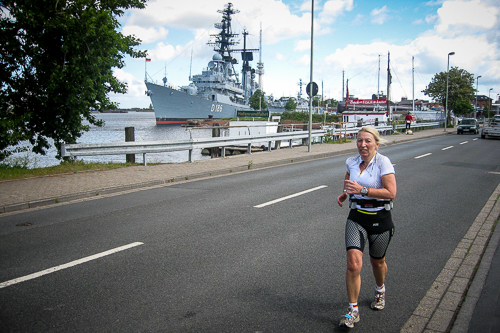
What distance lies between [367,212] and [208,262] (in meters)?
2.22

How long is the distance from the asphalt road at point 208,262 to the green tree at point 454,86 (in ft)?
156

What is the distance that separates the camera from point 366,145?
346 cm

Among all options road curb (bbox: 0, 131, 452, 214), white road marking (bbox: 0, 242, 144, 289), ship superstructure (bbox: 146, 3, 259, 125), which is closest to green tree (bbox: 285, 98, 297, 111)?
ship superstructure (bbox: 146, 3, 259, 125)

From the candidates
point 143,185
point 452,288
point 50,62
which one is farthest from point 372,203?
point 50,62

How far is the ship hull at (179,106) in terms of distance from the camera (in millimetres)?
72125

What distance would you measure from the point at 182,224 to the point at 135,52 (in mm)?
9787

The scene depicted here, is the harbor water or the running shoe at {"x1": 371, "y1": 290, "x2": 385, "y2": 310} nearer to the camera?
the running shoe at {"x1": 371, "y1": 290, "x2": 385, "y2": 310}

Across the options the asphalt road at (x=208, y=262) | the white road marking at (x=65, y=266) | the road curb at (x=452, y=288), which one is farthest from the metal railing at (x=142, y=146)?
the road curb at (x=452, y=288)

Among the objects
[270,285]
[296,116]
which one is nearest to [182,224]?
[270,285]

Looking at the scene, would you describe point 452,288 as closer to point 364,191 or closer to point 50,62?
point 364,191

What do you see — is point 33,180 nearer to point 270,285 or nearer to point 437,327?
point 270,285

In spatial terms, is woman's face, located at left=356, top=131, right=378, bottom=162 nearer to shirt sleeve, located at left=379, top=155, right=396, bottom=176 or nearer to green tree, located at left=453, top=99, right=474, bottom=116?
shirt sleeve, located at left=379, top=155, right=396, bottom=176

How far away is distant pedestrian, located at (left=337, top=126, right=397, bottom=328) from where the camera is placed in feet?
10.8

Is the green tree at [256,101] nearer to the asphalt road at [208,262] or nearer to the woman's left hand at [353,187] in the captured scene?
the asphalt road at [208,262]
